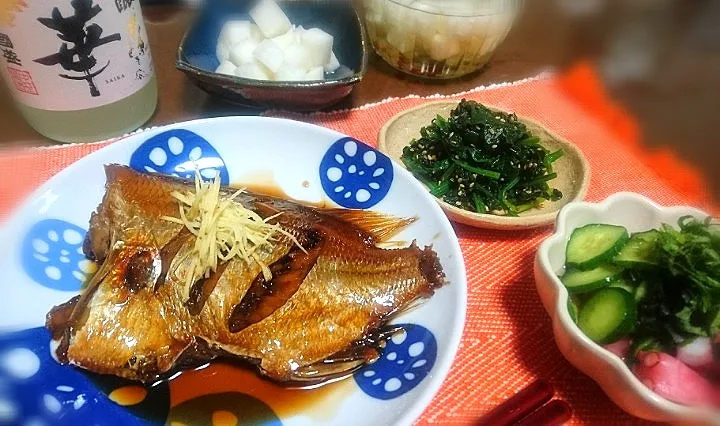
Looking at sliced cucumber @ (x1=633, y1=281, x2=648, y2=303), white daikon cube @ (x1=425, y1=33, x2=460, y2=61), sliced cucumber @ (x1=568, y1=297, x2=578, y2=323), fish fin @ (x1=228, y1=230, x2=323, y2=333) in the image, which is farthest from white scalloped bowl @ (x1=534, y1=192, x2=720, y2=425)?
white daikon cube @ (x1=425, y1=33, x2=460, y2=61)

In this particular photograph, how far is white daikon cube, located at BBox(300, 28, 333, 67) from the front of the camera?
1706mm

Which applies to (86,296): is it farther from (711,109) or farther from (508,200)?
(711,109)

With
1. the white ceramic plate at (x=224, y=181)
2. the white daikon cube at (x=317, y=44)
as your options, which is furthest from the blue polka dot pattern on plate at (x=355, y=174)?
the white daikon cube at (x=317, y=44)

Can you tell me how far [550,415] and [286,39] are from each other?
4.16 ft

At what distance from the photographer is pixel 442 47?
5.97ft

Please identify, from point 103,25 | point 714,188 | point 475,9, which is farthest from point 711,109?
point 103,25

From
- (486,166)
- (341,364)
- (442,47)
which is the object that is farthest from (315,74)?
(341,364)

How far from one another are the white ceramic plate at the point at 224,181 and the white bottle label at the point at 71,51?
0.23 meters

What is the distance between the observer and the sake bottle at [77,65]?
4.18 ft

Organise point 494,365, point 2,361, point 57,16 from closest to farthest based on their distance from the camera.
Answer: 1. point 2,361
2. point 494,365
3. point 57,16

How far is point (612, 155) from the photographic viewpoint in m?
1.66

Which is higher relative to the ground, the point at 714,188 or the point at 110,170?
the point at 714,188

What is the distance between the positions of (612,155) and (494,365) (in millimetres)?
849

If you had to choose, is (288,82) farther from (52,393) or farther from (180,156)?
(52,393)
